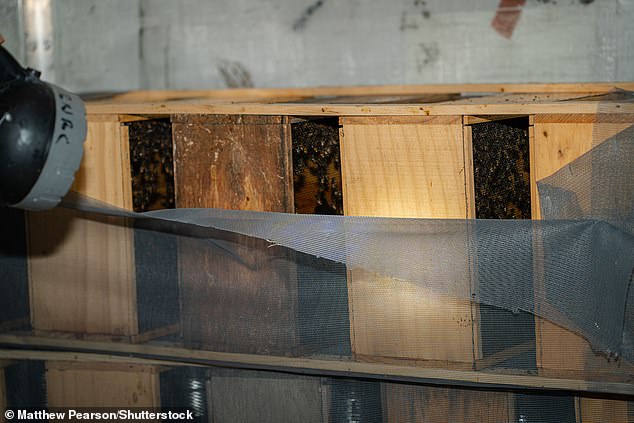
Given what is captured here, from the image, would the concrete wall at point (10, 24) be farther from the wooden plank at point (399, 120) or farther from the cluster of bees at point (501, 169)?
the cluster of bees at point (501, 169)

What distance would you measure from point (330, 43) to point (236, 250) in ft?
3.66

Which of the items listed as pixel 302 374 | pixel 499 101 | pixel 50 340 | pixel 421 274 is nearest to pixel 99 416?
pixel 50 340

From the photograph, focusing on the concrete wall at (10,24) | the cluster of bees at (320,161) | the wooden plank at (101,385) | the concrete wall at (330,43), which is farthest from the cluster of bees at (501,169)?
the concrete wall at (10,24)

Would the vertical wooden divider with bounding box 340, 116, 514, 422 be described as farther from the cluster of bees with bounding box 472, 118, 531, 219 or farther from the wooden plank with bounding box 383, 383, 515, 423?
the cluster of bees with bounding box 472, 118, 531, 219

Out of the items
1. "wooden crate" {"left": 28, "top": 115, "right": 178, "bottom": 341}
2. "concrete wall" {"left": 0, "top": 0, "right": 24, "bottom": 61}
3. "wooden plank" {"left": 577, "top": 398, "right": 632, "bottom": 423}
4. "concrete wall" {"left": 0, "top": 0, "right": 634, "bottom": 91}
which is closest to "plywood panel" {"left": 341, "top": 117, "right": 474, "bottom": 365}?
"wooden plank" {"left": 577, "top": 398, "right": 632, "bottom": 423}

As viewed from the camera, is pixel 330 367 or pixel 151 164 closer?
pixel 330 367

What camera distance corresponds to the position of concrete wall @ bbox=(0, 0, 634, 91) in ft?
7.98

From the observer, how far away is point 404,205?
1863mm

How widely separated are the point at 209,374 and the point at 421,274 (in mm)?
532

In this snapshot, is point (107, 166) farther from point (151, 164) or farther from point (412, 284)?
point (412, 284)

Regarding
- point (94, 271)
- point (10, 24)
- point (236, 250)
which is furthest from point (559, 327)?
point (10, 24)

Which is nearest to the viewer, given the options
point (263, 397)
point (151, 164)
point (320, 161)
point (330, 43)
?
point (263, 397)

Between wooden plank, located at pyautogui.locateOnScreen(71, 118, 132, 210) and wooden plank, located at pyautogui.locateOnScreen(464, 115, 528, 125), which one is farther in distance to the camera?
wooden plank, located at pyautogui.locateOnScreen(71, 118, 132, 210)

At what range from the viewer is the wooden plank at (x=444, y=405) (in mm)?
1700
